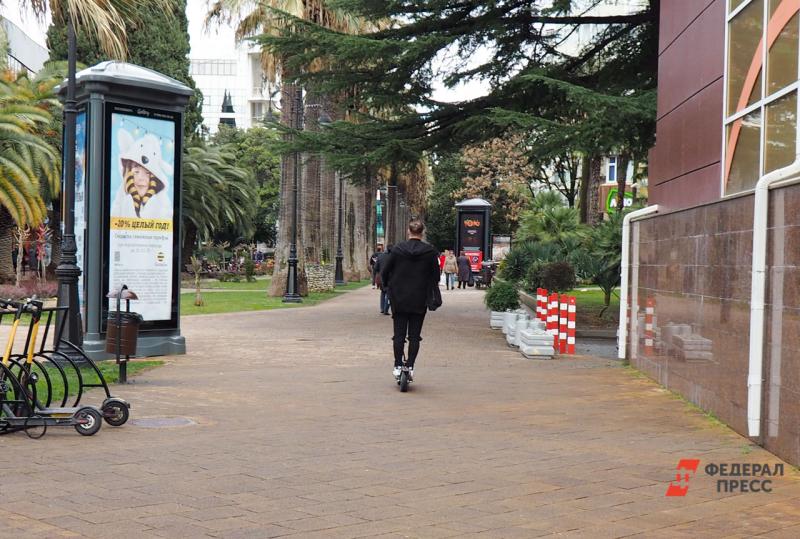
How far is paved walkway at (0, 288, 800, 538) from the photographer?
17.2 ft

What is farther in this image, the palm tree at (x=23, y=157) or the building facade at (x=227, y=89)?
the building facade at (x=227, y=89)

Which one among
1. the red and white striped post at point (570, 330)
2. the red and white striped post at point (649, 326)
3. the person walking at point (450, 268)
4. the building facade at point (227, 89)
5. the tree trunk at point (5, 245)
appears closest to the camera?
the red and white striped post at point (649, 326)

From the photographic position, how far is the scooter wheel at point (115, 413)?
794 centimetres

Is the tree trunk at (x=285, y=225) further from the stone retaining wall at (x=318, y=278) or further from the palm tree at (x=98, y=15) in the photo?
the palm tree at (x=98, y=15)

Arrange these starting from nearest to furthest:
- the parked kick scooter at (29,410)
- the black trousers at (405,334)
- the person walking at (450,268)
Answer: the parked kick scooter at (29,410) → the black trousers at (405,334) → the person walking at (450,268)

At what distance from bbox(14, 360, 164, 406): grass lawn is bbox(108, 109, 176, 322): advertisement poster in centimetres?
124

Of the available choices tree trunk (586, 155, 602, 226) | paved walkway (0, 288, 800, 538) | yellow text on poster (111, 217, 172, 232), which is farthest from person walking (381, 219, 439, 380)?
tree trunk (586, 155, 602, 226)

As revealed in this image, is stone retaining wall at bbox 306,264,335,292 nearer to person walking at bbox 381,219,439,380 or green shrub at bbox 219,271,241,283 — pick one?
green shrub at bbox 219,271,241,283

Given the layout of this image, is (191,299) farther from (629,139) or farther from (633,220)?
(633,220)

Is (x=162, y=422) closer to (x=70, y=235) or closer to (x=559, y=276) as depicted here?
(x=70, y=235)

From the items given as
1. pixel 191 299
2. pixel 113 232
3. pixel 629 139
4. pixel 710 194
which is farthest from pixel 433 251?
pixel 191 299

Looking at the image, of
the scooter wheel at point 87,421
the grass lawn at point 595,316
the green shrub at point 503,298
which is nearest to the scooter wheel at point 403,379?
the scooter wheel at point 87,421

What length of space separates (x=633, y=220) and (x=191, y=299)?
19.6m

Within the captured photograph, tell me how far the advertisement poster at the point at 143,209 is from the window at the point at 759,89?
814cm
